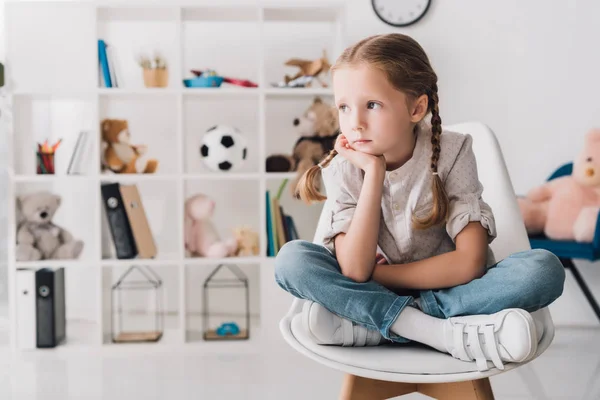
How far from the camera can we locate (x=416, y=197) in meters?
1.23

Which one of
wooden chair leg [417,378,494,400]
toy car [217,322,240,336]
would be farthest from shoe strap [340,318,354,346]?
toy car [217,322,240,336]

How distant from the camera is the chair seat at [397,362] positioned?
994 millimetres

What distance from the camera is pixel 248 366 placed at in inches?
84.2

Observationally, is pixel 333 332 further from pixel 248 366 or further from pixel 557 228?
pixel 557 228

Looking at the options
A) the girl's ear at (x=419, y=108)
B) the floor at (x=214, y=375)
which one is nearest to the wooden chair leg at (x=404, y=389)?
the girl's ear at (x=419, y=108)

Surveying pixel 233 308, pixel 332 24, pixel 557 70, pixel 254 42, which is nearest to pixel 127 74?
pixel 254 42

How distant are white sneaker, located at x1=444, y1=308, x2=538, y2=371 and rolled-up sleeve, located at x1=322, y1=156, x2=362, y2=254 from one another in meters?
0.29

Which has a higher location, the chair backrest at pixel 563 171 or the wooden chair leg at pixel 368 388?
the chair backrest at pixel 563 171

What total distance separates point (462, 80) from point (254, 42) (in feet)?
2.68

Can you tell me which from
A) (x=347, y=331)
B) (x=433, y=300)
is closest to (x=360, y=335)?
(x=347, y=331)

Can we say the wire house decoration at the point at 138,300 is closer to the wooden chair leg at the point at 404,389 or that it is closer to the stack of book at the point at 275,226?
the stack of book at the point at 275,226

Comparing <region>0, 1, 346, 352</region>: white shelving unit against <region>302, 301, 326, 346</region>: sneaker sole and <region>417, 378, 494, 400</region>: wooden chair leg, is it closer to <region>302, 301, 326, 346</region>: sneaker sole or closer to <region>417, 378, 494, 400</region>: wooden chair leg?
<region>417, 378, 494, 400</region>: wooden chair leg

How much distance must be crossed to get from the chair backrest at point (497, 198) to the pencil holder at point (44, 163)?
125 centimetres

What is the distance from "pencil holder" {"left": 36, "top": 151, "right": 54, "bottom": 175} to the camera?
235 cm
